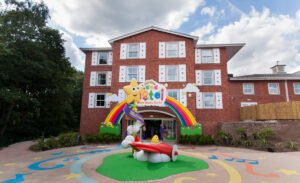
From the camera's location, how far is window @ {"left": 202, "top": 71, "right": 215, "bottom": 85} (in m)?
18.6

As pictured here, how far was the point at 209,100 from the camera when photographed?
59.7 feet

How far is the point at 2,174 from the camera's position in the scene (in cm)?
677

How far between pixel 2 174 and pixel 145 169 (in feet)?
17.9

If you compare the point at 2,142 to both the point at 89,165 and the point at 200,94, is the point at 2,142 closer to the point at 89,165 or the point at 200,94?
the point at 89,165

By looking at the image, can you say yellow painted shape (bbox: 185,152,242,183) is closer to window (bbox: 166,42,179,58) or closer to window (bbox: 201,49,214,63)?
window (bbox: 166,42,179,58)

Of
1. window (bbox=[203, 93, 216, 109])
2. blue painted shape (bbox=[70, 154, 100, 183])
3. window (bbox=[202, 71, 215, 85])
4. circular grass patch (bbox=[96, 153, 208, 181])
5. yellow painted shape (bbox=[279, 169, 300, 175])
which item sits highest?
window (bbox=[202, 71, 215, 85])

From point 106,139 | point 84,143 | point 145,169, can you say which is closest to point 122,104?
point 106,139

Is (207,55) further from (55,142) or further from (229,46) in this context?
(55,142)

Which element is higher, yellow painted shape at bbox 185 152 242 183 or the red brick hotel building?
the red brick hotel building

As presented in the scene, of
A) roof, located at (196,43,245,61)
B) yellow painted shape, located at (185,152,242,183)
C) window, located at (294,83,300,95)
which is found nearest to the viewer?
yellow painted shape, located at (185,152,242,183)

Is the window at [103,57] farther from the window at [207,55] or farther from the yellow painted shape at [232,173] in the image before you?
the yellow painted shape at [232,173]

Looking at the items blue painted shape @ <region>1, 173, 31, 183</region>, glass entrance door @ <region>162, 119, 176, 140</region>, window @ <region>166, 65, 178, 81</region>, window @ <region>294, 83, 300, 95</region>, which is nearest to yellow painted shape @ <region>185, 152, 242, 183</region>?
blue painted shape @ <region>1, 173, 31, 183</region>

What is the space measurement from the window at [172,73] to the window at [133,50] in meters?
3.61

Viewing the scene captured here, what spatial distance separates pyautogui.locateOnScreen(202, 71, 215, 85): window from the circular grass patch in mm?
11643
